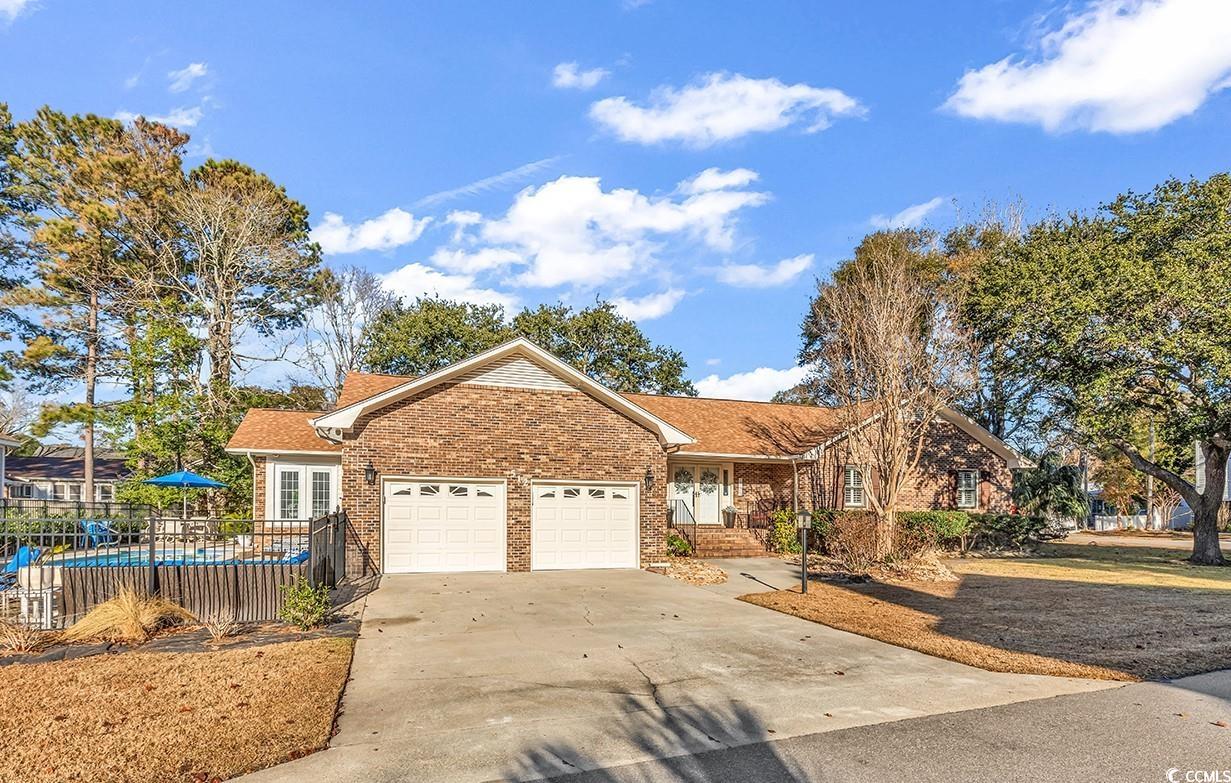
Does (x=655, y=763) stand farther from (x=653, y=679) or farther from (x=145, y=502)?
(x=145, y=502)

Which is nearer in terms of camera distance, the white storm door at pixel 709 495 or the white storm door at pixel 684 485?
the white storm door at pixel 684 485

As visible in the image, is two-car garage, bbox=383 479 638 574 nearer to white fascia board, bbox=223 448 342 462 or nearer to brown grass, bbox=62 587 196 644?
white fascia board, bbox=223 448 342 462

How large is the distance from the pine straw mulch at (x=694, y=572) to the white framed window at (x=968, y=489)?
443 inches

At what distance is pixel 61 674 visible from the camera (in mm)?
7043

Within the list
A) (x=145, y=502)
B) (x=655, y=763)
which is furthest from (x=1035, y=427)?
(x=145, y=502)

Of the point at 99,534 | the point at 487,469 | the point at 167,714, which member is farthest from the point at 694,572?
the point at 99,534

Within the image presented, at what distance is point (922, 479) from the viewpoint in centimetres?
2323

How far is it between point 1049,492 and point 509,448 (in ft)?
66.5

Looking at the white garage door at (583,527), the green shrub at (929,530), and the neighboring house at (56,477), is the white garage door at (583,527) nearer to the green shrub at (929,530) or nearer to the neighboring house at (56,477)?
the green shrub at (929,530)

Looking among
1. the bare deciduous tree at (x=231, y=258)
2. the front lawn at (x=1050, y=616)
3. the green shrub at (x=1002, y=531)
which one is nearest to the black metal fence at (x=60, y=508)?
the bare deciduous tree at (x=231, y=258)

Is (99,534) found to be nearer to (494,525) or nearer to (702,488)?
(494,525)

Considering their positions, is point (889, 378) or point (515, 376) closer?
point (515, 376)

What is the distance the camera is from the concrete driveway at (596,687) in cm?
520

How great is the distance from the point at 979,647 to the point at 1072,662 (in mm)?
996
